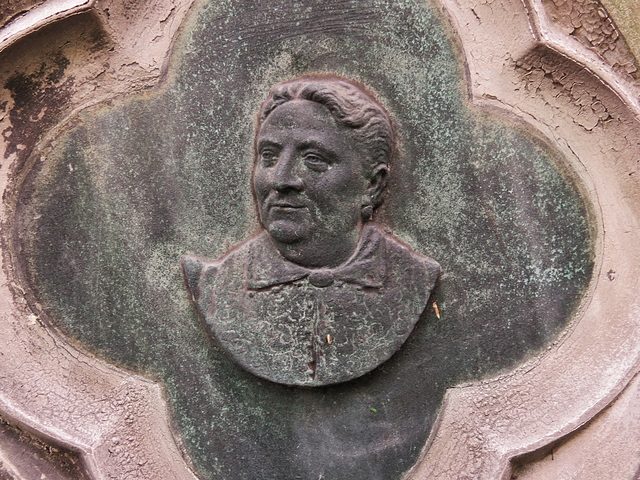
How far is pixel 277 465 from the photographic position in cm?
287

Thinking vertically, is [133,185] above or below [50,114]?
below

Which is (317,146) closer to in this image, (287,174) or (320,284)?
(287,174)

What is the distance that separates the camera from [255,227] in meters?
2.85

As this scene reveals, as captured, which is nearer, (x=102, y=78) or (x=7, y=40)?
(x=7, y=40)

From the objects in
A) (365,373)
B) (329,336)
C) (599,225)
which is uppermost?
(599,225)

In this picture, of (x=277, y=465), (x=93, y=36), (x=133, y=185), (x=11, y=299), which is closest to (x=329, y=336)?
(x=277, y=465)

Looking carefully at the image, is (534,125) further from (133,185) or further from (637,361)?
(133,185)

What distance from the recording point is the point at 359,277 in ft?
9.02

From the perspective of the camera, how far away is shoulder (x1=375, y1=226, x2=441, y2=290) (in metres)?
2.78

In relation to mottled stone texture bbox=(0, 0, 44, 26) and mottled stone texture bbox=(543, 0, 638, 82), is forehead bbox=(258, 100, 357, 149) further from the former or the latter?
mottled stone texture bbox=(0, 0, 44, 26)

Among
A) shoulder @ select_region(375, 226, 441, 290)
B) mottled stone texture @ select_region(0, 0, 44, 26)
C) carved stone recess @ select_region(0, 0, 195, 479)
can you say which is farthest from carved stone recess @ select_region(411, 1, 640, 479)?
mottled stone texture @ select_region(0, 0, 44, 26)

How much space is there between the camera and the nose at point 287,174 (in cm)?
258

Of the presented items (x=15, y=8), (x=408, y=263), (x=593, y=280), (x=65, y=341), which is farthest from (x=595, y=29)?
(x=65, y=341)

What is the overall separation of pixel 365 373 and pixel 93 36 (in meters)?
2.04
